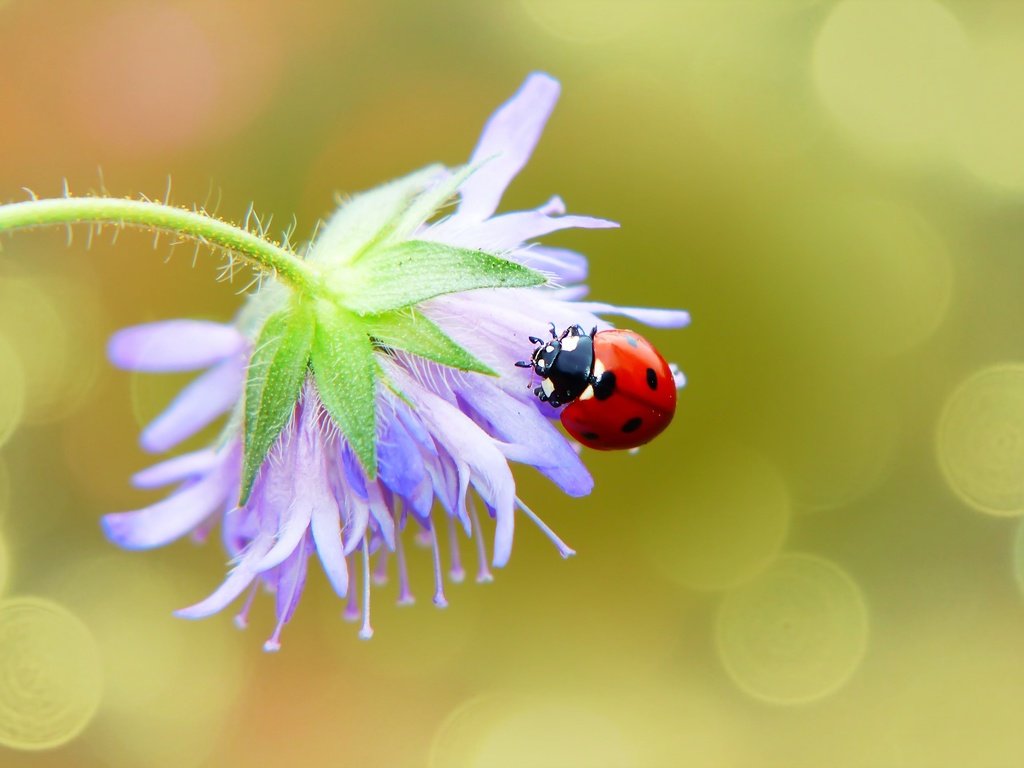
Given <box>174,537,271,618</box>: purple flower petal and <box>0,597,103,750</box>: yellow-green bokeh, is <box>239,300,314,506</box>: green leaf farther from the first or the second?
<box>0,597,103,750</box>: yellow-green bokeh

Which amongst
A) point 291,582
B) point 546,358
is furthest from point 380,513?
point 546,358

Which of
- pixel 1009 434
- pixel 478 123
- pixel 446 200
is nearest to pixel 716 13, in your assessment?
pixel 478 123

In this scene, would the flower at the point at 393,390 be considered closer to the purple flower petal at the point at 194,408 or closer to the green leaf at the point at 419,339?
the green leaf at the point at 419,339

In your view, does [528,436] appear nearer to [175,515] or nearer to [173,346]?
[175,515]

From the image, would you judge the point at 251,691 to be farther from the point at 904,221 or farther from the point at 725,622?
the point at 904,221

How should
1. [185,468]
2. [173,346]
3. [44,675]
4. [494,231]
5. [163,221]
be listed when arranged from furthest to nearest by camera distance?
1. [44,675]
2. [173,346]
3. [185,468]
4. [494,231]
5. [163,221]

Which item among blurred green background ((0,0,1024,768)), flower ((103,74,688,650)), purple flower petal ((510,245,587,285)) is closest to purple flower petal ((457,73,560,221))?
flower ((103,74,688,650))
